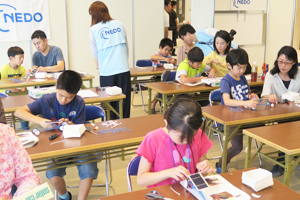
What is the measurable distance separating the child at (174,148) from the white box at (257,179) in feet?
0.50

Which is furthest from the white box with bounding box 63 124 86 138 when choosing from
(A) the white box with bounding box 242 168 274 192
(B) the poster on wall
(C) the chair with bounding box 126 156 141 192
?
(B) the poster on wall

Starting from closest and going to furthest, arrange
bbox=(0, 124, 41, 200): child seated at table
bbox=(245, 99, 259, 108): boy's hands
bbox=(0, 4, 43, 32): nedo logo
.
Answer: bbox=(0, 124, 41, 200): child seated at table, bbox=(245, 99, 259, 108): boy's hands, bbox=(0, 4, 43, 32): nedo logo

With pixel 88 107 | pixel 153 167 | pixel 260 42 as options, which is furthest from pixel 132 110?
pixel 260 42

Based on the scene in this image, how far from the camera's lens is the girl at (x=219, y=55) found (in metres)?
3.48

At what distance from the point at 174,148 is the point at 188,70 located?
2.22 m

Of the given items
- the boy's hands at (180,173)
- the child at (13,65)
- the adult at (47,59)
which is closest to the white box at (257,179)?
the boy's hands at (180,173)

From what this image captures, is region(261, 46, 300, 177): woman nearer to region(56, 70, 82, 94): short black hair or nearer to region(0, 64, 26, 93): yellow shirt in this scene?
region(56, 70, 82, 94): short black hair

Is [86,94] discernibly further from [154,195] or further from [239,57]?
[154,195]

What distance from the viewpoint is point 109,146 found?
1763mm

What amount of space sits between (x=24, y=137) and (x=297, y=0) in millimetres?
7068

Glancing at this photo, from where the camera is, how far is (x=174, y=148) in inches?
55.3

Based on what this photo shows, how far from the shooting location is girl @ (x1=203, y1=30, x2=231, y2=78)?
348cm

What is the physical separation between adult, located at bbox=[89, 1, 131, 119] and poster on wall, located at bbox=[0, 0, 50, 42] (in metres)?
2.49

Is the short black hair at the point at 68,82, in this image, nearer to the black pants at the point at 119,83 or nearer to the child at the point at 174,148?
the child at the point at 174,148
